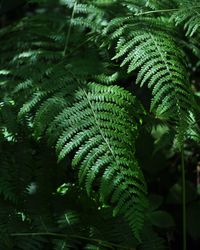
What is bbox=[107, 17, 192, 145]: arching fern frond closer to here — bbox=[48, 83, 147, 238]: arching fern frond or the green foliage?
the green foliage

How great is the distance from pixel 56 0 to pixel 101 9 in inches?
10.0

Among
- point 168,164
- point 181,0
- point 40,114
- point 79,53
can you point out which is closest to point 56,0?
point 79,53

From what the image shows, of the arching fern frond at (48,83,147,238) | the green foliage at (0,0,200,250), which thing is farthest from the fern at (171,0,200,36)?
the arching fern frond at (48,83,147,238)

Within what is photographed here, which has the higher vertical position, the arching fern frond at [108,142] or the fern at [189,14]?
the fern at [189,14]

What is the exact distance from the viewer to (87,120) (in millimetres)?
1685

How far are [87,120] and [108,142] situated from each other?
0.43 feet

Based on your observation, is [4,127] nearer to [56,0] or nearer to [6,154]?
[6,154]

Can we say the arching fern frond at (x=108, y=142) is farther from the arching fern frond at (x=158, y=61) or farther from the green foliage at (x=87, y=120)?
the arching fern frond at (x=158, y=61)

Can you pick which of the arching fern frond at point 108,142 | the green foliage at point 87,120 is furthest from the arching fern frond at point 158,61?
the arching fern frond at point 108,142

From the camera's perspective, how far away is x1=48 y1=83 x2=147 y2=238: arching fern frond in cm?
155

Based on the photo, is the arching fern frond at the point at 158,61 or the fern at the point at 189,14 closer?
the arching fern frond at the point at 158,61

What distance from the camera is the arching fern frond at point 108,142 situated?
61.1 inches

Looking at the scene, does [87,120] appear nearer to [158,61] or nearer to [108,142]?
[108,142]

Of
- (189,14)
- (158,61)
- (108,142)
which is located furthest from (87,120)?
(189,14)
